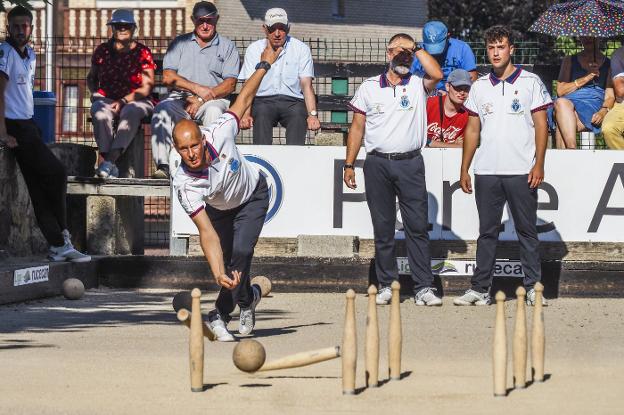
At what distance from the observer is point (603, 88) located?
49.8 feet

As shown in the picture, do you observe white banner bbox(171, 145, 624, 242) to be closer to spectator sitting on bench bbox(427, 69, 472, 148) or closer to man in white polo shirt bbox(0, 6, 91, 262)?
spectator sitting on bench bbox(427, 69, 472, 148)

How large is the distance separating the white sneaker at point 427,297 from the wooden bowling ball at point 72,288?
3.33 metres

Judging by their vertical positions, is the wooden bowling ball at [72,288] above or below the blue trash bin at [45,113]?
below

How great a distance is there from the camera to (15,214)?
14.7 metres

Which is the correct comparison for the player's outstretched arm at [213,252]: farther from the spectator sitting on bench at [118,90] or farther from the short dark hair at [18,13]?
the spectator sitting on bench at [118,90]

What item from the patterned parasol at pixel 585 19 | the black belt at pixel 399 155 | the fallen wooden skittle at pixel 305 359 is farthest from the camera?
the patterned parasol at pixel 585 19

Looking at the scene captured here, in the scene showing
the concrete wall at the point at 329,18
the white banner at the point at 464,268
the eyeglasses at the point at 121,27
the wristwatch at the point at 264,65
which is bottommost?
the white banner at the point at 464,268

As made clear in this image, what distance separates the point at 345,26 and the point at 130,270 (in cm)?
2031

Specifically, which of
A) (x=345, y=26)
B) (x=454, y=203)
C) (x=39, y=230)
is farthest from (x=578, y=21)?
(x=345, y=26)

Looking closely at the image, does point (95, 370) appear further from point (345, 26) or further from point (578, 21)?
point (345, 26)

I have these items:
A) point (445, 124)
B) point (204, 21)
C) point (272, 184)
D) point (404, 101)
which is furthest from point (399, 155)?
point (204, 21)

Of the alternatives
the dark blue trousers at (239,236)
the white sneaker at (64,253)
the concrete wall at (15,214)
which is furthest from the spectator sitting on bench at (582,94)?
the concrete wall at (15,214)

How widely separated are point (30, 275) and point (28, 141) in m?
1.43

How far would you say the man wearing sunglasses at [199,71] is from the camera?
14.7 meters
